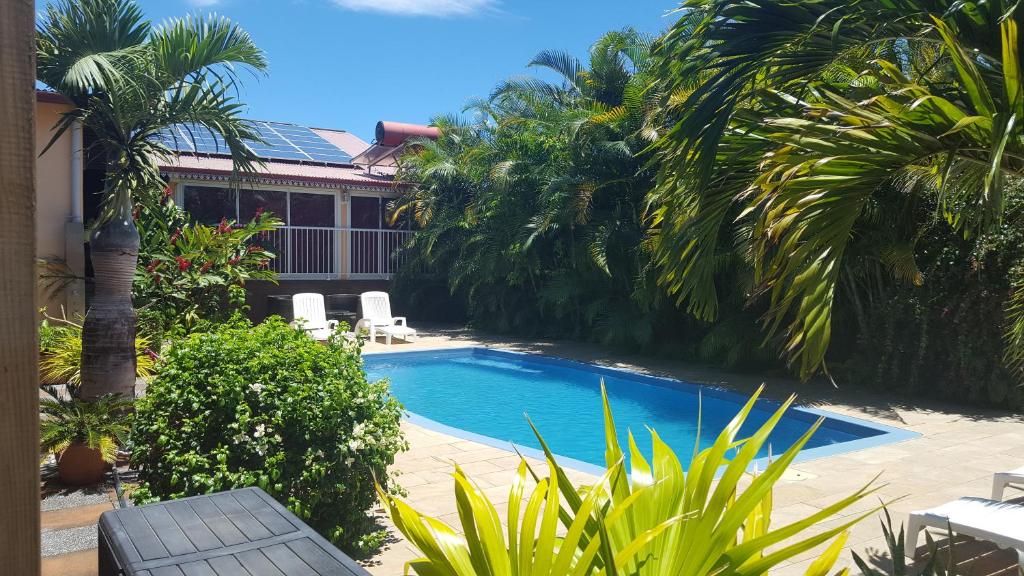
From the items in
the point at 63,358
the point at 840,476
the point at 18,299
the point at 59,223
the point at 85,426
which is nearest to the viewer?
the point at 18,299

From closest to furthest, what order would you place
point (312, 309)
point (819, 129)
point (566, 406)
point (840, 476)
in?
point (819, 129), point (840, 476), point (566, 406), point (312, 309)

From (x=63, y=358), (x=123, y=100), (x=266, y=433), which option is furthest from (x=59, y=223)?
(x=266, y=433)

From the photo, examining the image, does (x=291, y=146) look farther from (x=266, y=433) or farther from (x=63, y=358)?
(x=266, y=433)

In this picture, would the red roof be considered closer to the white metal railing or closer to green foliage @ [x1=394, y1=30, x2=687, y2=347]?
green foliage @ [x1=394, y1=30, x2=687, y2=347]

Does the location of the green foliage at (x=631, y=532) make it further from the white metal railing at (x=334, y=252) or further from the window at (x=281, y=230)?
the white metal railing at (x=334, y=252)

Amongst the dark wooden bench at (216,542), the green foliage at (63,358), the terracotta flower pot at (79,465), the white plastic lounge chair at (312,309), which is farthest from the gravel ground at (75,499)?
the white plastic lounge chair at (312,309)

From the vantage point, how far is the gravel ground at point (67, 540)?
4121mm

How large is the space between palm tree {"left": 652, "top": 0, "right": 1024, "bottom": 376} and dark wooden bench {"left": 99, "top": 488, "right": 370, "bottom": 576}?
2.07m

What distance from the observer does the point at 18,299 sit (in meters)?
1.21

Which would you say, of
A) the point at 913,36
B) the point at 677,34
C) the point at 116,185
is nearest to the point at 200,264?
the point at 116,185

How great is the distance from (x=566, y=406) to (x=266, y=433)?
25.9ft

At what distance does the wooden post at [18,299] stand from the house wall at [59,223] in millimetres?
10586

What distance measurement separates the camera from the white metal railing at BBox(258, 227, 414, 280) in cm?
1767

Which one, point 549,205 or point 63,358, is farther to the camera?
point 549,205
